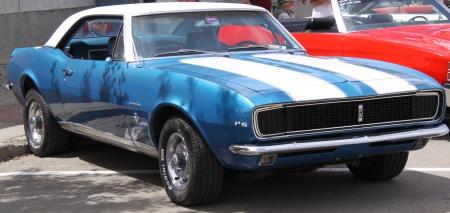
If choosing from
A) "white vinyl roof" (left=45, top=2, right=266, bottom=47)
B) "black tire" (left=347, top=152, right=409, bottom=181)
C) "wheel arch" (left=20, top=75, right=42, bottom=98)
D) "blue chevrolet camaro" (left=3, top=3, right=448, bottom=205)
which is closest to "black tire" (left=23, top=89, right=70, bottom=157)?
"wheel arch" (left=20, top=75, right=42, bottom=98)

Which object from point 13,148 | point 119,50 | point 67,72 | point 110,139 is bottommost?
point 13,148

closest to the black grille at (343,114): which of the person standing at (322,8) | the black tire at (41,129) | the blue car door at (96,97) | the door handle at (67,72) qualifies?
the blue car door at (96,97)

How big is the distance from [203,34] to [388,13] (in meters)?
Answer: 3.39

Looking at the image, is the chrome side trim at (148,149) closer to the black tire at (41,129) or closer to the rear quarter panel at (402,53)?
the black tire at (41,129)

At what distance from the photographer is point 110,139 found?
6324 millimetres

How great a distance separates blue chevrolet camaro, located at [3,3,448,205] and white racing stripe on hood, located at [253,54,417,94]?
0.6 inches

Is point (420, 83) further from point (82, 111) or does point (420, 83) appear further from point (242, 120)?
point (82, 111)

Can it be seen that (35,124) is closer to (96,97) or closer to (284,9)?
(96,97)

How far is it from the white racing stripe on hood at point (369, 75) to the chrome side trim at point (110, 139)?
1.31 metres

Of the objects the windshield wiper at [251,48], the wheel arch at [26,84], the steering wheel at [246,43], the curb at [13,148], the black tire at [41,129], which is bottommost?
the curb at [13,148]

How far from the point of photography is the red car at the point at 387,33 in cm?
761

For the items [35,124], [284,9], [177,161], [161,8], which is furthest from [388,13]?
[177,161]

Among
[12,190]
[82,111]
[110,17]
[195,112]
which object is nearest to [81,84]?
[82,111]

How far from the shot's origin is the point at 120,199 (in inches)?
227
